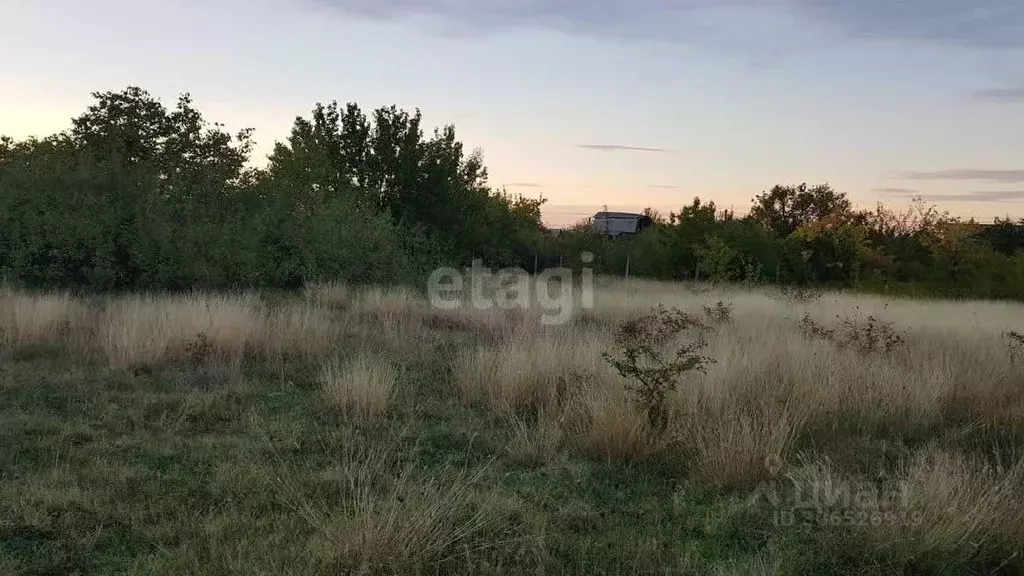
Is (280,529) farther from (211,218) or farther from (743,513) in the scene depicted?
(211,218)

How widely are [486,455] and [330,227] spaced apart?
12809mm

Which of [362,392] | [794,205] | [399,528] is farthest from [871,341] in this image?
[794,205]

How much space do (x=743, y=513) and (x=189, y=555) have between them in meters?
2.92

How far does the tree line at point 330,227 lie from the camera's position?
13.2 metres

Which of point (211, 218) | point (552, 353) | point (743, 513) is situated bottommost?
point (743, 513)

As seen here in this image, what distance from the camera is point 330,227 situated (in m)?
16.8

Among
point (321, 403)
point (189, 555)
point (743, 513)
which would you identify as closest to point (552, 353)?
point (321, 403)

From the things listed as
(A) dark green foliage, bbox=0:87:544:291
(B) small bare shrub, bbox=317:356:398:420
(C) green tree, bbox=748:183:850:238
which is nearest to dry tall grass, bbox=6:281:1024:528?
(B) small bare shrub, bbox=317:356:398:420

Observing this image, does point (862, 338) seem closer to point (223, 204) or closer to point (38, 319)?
point (38, 319)

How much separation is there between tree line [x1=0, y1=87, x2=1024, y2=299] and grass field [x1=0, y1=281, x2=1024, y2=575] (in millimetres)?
4501

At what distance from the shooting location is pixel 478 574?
3068 millimetres

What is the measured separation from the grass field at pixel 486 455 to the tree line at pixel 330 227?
14.8 ft

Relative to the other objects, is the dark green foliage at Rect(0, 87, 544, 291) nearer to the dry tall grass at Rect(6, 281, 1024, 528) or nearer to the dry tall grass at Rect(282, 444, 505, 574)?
the dry tall grass at Rect(6, 281, 1024, 528)

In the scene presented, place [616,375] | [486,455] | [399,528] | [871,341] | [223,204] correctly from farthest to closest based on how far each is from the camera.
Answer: [223,204], [871,341], [616,375], [486,455], [399,528]
